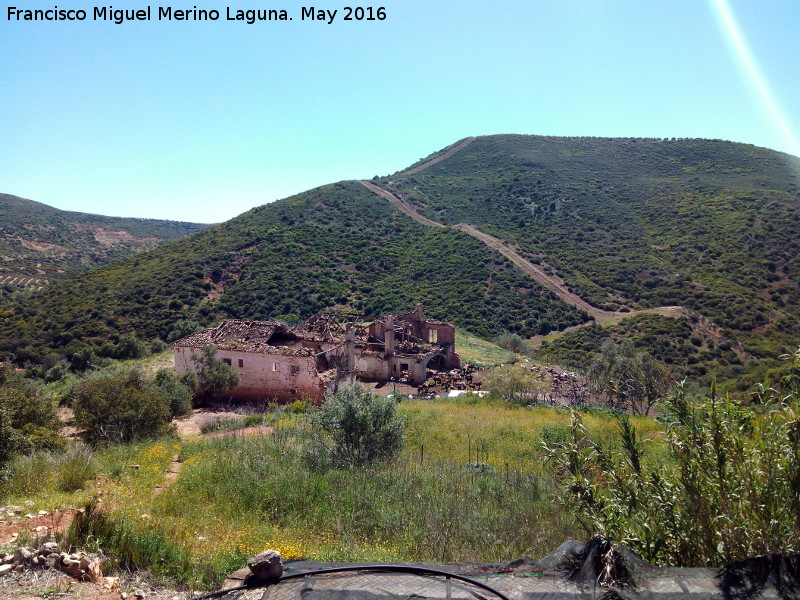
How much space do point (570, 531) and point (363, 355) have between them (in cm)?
2305

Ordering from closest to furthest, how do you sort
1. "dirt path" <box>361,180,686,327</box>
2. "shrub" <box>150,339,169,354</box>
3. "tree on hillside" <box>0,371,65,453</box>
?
"tree on hillside" <box>0,371,65,453</box>, "shrub" <box>150,339,169,354</box>, "dirt path" <box>361,180,686,327</box>

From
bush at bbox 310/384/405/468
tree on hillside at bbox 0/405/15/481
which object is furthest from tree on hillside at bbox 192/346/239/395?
tree on hillside at bbox 0/405/15/481

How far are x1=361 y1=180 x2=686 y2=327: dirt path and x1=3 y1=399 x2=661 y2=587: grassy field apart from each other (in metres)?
33.2

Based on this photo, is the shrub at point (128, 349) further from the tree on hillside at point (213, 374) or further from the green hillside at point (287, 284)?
the tree on hillside at point (213, 374)

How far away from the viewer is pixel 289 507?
24.0ft

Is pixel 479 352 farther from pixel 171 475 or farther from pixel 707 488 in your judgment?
pixel 707 488

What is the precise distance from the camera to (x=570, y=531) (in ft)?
21.4

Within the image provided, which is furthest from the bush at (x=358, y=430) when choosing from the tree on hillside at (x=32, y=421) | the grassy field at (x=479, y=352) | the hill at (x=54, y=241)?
the hill at (x=54, y=241)

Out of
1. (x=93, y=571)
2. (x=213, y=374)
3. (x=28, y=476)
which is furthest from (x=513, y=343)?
(x=93, y=571)

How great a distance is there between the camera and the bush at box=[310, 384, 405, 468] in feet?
33.7

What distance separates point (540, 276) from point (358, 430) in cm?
Answer: 4175

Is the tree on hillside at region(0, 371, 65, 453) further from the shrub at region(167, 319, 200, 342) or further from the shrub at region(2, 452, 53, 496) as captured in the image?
the shrub at region(167, 319, 200, 342)

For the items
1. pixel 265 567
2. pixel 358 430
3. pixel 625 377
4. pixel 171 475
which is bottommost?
pixel 625 377

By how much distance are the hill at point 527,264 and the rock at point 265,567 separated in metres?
31.0
